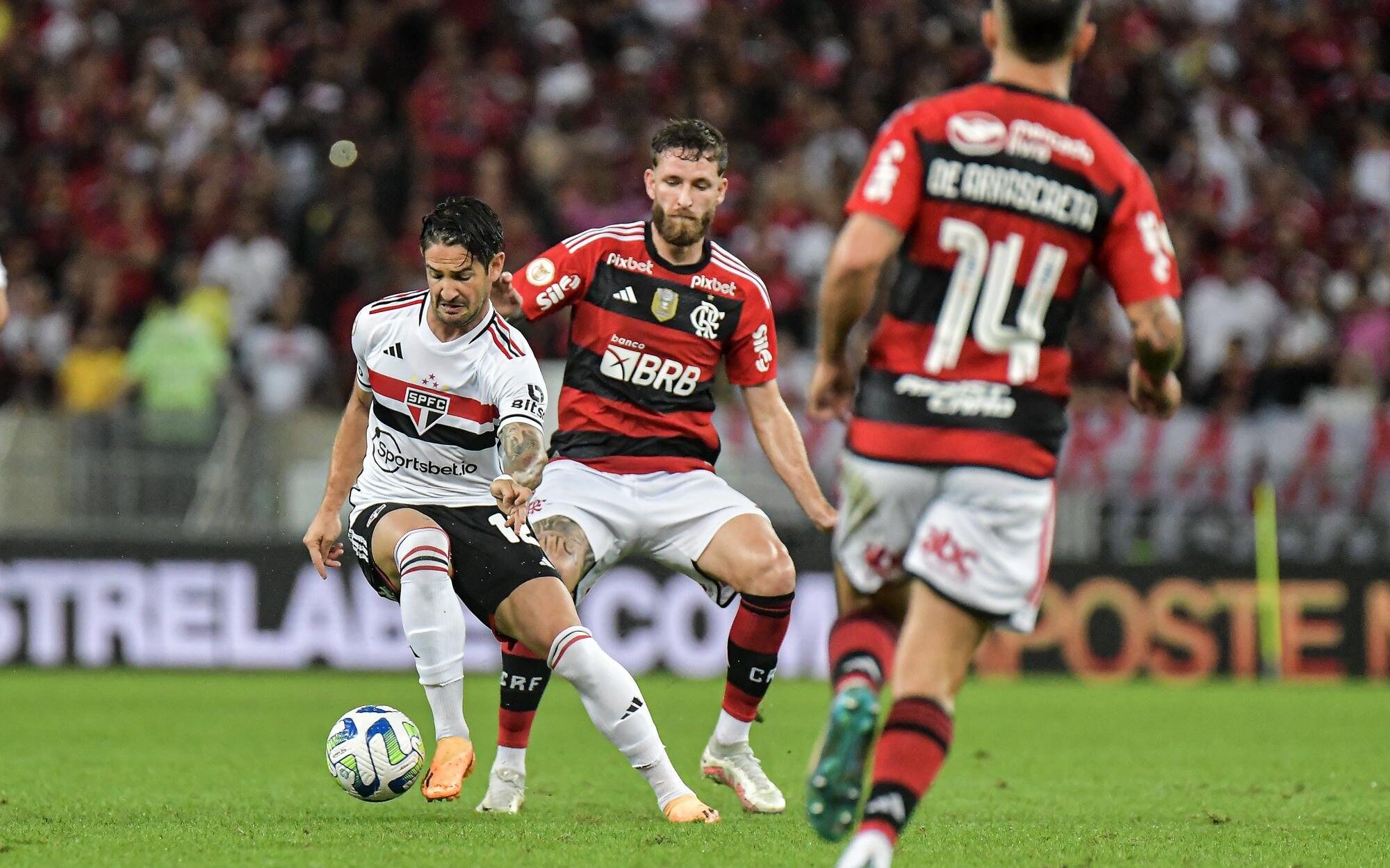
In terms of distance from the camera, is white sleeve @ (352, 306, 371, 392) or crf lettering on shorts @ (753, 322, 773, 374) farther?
crf lettering on shorts @ (753, 322, 773, 374)

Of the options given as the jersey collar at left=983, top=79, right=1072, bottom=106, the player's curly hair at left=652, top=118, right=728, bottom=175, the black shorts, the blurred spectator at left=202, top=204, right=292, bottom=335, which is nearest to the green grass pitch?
the black shorts

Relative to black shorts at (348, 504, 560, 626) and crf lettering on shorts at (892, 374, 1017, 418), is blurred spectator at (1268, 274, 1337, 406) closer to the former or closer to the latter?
black shorts at (348, 504, 560, 626)

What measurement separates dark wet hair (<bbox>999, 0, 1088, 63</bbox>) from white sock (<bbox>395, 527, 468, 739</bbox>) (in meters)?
3.10

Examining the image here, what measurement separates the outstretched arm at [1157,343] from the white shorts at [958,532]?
0.39 meters

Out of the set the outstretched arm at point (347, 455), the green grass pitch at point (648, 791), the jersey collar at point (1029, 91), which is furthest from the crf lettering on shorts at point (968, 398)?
the outstretched arm at point (347, 455)

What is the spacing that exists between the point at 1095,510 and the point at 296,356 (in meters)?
6.24

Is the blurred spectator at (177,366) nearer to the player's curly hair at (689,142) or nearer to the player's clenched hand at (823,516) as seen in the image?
the player's curly hair at (689,142)

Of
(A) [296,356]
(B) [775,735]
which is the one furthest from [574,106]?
(B) [775,735]

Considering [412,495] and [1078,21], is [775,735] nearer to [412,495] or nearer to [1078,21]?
[412,495]

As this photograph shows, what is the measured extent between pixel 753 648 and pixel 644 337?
125cm

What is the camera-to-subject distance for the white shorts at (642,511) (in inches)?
292

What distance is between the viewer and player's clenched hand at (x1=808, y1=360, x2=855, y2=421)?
Result: 15.7ft

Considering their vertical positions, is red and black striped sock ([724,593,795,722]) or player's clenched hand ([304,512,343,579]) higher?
player's clenched hand ([304,512,343,579])

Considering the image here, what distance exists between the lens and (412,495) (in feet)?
23.7
